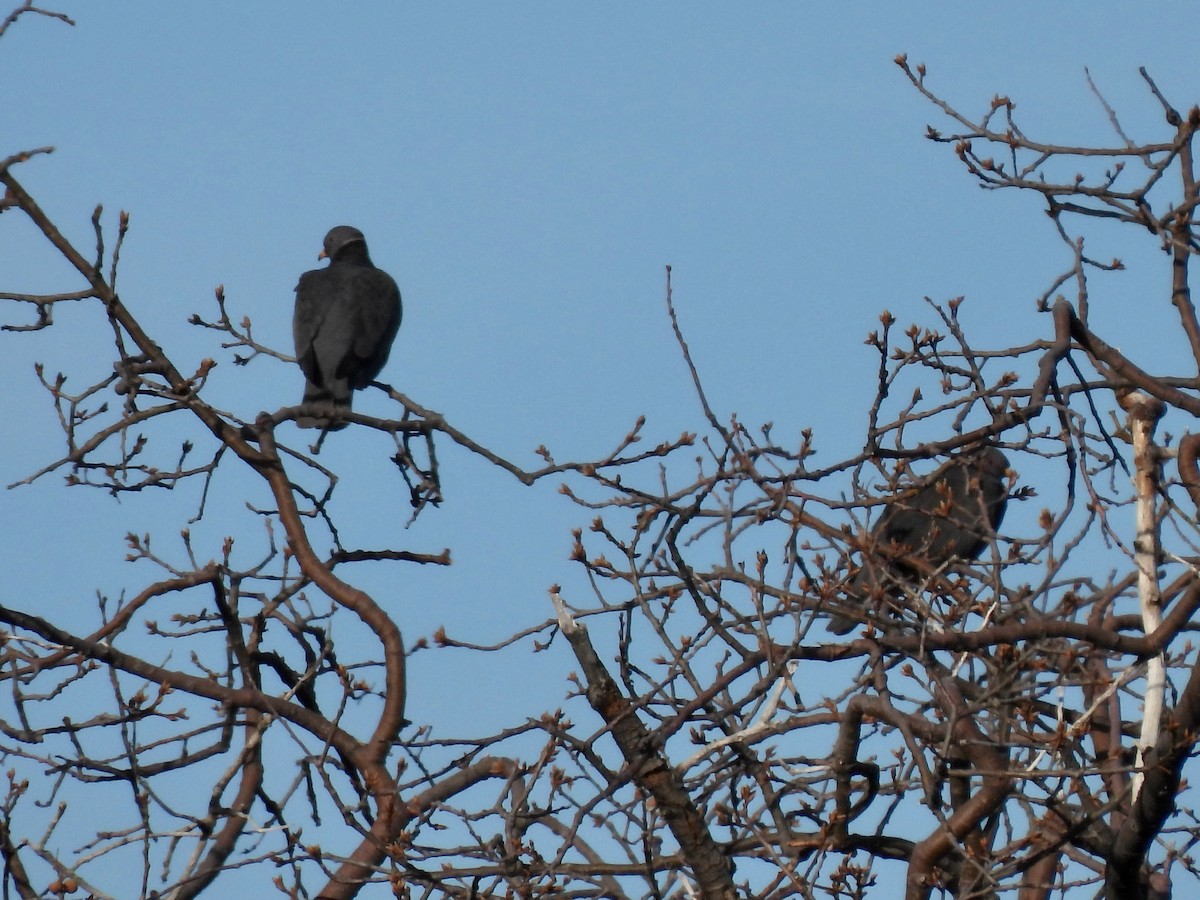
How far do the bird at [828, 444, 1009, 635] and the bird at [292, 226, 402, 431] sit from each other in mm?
3103

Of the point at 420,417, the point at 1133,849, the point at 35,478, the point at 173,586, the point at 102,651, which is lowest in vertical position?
the point at 1133,849

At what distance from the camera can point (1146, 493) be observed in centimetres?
460

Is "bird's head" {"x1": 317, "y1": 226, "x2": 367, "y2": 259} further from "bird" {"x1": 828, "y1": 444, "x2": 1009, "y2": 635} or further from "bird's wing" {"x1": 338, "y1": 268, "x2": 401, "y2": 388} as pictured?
"bird" {"x1": 828, "y1": 444, "x2": 1009, "y2": 635}

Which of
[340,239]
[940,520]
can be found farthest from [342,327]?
[940,520]

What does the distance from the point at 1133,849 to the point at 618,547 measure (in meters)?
1.69

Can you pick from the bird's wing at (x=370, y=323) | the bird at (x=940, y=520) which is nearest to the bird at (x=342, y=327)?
the bird's wing at (x=370, y=323)

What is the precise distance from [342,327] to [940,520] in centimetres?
368

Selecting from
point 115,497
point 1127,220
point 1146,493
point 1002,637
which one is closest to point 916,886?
point 1002,637

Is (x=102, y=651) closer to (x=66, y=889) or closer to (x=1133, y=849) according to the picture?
(x=66, y=889)

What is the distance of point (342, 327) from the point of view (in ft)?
29.0

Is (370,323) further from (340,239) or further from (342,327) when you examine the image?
(340,239)

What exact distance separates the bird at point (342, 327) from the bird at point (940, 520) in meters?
3.10

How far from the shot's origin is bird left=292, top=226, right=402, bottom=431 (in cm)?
859

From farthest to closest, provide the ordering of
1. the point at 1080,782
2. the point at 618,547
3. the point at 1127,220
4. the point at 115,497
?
the point at 115,497 → the point at 1127,220 → the point at 618,547 → the point at 1080,782
